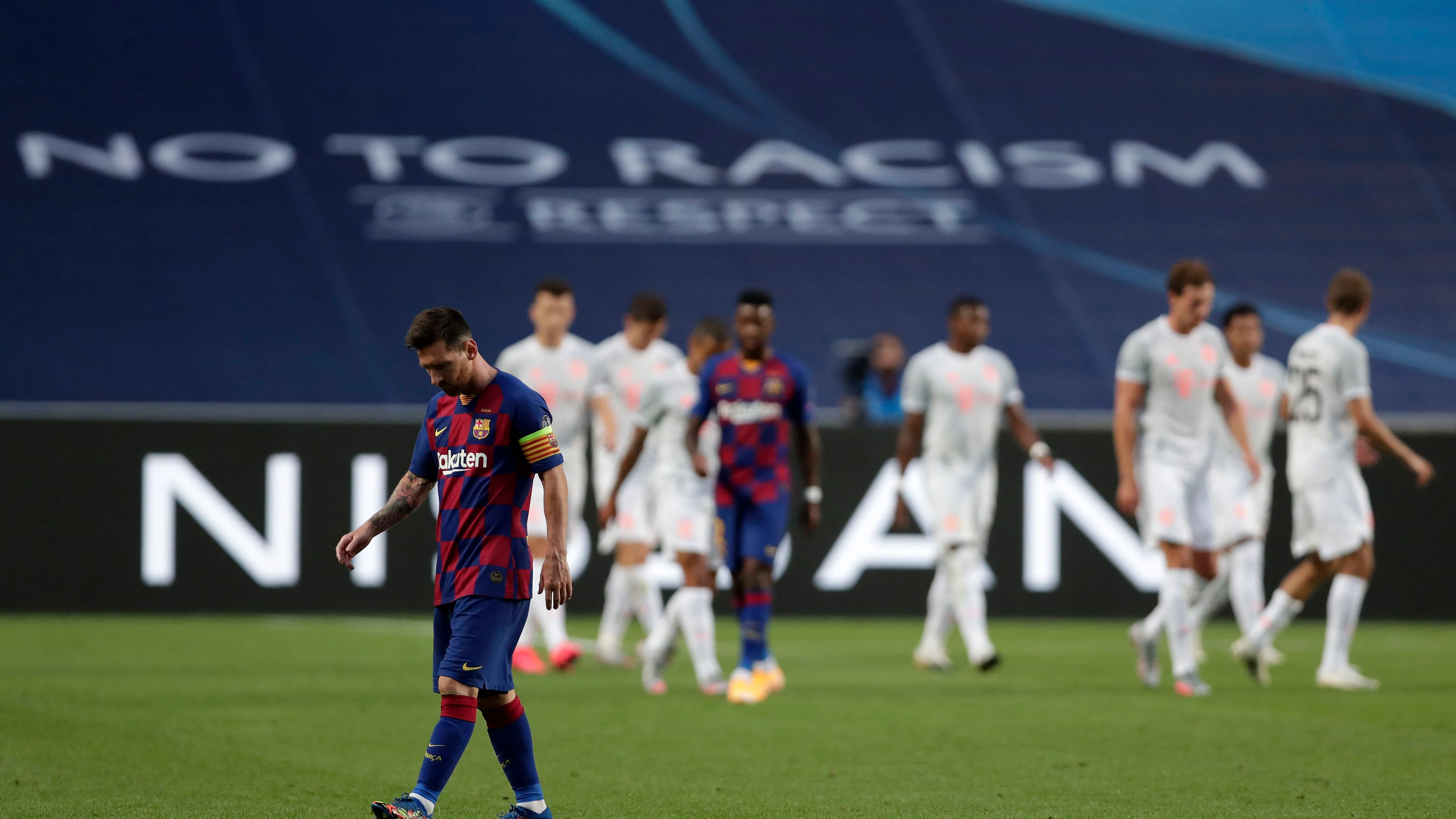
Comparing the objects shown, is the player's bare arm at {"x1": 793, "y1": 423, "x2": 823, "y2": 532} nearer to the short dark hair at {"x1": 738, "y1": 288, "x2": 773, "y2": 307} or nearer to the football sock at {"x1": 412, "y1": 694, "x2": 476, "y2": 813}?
the short dark hair at {"x1": 738, "y1": 288, "x2": 773, "y2": 307}

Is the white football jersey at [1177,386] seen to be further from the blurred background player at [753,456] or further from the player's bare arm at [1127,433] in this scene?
the blurred background player at [753,456]

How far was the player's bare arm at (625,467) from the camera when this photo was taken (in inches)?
387

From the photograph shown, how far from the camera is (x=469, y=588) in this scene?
565 cm

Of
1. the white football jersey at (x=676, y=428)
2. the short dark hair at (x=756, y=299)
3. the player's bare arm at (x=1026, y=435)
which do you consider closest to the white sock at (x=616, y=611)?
the white football jersey at (x=676, y=428)

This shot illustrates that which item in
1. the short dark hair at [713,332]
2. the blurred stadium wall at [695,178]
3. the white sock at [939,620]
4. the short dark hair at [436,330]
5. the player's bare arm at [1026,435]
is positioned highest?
the blurred stadium wall at [695,178]

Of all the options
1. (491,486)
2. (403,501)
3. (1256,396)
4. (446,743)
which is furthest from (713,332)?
(446,743)

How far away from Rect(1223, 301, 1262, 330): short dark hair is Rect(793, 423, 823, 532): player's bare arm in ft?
14.1

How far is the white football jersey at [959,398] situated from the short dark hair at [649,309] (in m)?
1.68

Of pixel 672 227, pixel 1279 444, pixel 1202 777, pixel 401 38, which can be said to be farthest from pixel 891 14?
pixel 1202 777

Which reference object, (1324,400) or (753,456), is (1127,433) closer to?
(1324,400)

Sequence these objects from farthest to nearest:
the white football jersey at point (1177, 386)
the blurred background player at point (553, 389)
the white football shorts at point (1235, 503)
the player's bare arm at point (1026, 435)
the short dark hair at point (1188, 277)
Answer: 1. the white football shorts at point (1235, 503)
2. the blurred background player at point (553, 389)
3. the player's bare arm at point (1026, 435)
4. the white football jersey at point (1177, 386)
5. the short dark hair at point (1188, 277)

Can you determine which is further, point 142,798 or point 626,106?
point 626,106

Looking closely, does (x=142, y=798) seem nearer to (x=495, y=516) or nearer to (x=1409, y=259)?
(x=495, y=516)

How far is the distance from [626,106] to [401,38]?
11.4 ft
